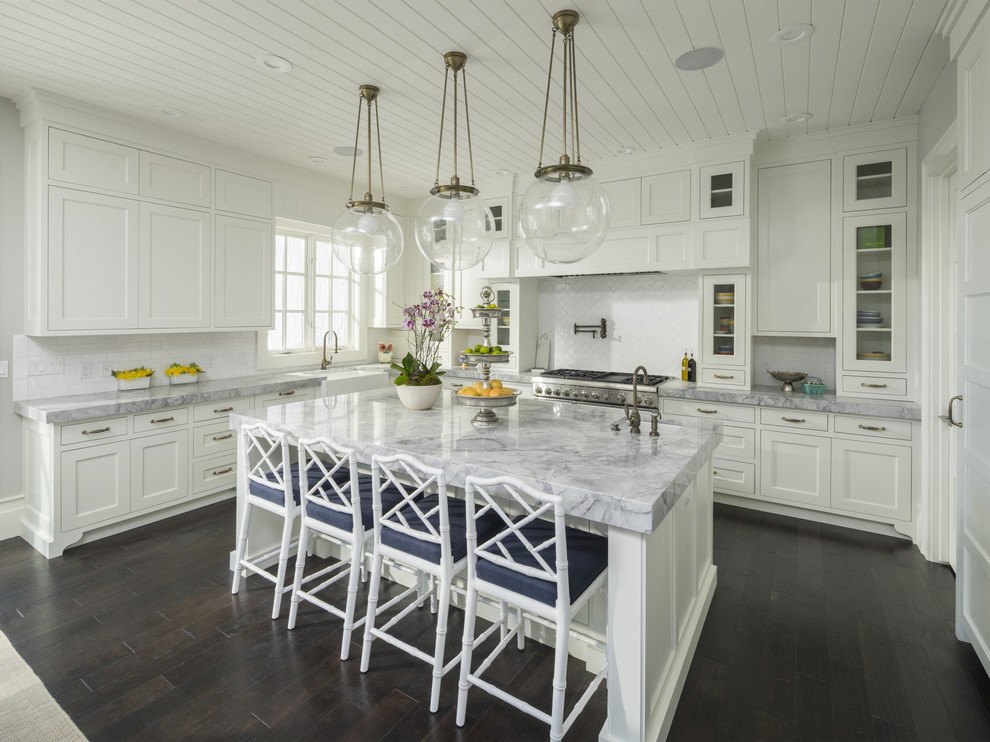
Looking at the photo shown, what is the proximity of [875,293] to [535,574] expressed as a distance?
3.48 meters

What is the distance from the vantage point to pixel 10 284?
344cm

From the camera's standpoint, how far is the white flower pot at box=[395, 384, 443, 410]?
2.96m

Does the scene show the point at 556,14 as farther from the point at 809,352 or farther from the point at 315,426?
the point at 809,352

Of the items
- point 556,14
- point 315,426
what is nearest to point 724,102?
point 556,14

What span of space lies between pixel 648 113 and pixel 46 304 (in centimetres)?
405

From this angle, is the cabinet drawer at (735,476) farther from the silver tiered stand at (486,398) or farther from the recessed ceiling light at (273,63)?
the recessed ceiling light at (273,63)

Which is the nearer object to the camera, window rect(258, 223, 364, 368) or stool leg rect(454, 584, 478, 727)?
stool leg rect(454, 584, 478, 727)

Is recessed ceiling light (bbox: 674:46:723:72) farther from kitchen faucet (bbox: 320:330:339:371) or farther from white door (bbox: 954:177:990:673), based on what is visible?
kitchen faucet (bbox: 320:330:339:371)

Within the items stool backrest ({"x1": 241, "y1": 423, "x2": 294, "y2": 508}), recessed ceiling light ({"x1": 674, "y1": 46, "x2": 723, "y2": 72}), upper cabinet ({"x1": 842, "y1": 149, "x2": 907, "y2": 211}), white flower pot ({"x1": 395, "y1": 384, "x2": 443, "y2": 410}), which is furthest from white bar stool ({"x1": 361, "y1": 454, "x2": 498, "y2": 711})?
upper cabinet ({"x1": 842, "y1": 149, "x2": 907, "y2": 211})

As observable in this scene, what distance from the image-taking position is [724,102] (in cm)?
339

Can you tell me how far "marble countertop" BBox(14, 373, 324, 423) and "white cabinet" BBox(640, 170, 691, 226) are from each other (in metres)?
3.20

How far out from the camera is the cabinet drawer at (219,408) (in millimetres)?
3957

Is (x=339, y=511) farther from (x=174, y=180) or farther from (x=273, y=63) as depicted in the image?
(x=174, y=180)

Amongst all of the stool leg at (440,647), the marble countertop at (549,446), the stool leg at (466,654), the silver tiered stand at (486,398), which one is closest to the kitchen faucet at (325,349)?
the marble countertop at (549,446)
